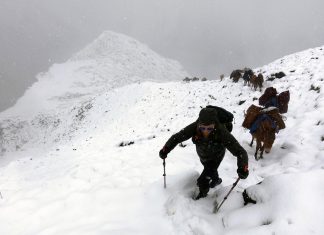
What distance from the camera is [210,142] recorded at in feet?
16.6

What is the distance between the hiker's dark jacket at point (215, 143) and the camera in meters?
4.79

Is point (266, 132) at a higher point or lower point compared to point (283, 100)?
lower

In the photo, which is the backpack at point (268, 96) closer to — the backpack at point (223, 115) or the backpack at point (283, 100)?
the backpack at point (283, 100)

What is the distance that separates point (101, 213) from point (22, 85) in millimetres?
59066

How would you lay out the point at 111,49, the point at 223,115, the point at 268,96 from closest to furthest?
1. the point at 223,115
2. the point at 268,96
3. the point at 111,49

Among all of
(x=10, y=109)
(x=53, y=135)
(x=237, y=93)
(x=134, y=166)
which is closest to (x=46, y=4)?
(x=10, y=109)

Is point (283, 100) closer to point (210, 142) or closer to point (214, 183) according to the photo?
point (214, 183)

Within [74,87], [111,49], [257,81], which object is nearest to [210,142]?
[257,81]

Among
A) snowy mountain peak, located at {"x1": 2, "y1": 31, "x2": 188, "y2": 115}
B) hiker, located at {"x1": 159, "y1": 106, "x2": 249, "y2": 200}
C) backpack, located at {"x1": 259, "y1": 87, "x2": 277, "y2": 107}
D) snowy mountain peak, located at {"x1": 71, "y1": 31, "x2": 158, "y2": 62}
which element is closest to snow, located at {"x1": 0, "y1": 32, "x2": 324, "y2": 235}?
hiker, located at {"x1": 159, "y1": 106, "x2": 249, "y2": 200}

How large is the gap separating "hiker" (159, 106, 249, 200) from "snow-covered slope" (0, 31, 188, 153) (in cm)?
2118

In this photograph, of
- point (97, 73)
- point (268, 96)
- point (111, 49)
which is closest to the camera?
point (268, 96)

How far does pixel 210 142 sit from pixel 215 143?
100 millimetres

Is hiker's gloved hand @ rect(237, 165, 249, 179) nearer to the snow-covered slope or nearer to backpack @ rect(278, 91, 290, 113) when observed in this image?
backpack @ rect(278, 91, 290, 113)

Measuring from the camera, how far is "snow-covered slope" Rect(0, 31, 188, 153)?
32750 mm
